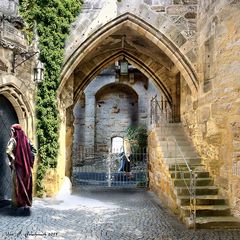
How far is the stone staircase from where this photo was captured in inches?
221

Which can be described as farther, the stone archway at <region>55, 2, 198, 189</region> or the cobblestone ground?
the stone archway at <region>55, 2, 198, 189</region>

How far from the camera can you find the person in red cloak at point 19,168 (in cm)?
595

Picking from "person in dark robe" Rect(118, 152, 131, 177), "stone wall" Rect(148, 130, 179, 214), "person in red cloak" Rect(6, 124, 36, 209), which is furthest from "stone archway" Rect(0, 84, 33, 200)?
"person in dark robe" Rect(118, 152, 131, 177)

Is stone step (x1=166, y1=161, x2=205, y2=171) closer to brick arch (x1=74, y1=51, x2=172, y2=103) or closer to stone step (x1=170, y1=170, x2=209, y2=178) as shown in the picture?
stone step (x1=170, y1=170, x2=209, y2=178)

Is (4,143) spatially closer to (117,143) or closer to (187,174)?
(187,174)

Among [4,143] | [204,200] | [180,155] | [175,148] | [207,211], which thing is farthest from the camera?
[175,148]

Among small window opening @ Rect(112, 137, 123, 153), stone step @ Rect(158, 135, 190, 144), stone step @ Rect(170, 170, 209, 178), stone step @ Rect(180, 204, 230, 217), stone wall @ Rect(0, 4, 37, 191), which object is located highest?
stone wall @ Rect(0, 4, 37, 191)

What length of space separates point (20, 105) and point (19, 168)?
1866 mm

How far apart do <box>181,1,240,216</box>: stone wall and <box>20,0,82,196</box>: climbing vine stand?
10.4 feet

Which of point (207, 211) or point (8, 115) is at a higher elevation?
point (8, 115)

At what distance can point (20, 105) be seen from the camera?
743 cm

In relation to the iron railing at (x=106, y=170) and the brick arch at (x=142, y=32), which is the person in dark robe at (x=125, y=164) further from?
the brick arch at (x=142, y=32)

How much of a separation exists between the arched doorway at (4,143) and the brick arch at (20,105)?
0.47 ft

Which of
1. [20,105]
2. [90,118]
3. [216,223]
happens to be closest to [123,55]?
[20,105]
